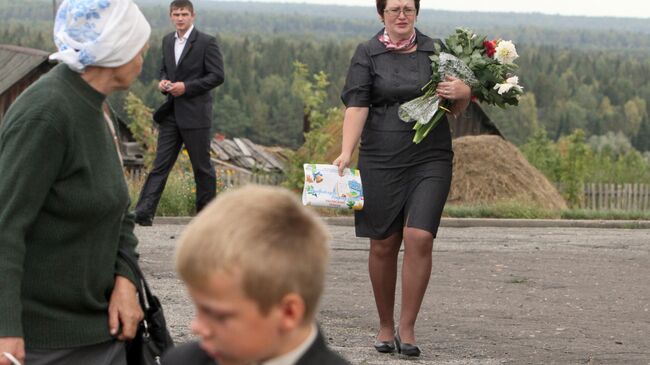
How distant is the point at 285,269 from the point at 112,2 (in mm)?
1850

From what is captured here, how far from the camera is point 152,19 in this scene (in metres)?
182

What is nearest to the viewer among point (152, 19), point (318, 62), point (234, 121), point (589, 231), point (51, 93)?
point (51, 93)

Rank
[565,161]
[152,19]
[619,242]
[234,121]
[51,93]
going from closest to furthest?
[51,93], [619,242], [565,161], [234,121], [152,19]

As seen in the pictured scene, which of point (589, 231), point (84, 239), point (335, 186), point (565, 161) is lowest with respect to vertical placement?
point (565, 161)

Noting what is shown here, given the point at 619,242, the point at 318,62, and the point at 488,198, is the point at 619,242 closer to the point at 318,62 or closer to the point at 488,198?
the point at 488,198

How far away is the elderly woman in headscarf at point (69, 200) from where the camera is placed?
4.05 m

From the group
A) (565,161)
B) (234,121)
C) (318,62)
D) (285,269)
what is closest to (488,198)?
(565,161)

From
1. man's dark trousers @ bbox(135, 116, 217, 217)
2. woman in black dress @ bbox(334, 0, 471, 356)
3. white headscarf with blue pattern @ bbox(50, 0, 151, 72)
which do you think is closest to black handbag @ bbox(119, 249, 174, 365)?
white headscarf with blue pattern @ bbox(50, 0, 151, 72)

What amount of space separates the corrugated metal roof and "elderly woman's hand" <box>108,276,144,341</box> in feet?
133

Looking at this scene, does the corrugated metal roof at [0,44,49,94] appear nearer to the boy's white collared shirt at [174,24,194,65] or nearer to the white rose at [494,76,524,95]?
the boy's white collared shirt at [174,24,194,65]

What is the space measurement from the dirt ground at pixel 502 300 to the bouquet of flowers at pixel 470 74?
1287 millimetres

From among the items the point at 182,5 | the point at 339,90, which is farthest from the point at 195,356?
the point at 339,90

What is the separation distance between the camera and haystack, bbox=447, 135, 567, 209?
25703mm

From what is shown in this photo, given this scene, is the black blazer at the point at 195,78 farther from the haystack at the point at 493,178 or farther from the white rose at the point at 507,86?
the haystack at the point at 493,178
